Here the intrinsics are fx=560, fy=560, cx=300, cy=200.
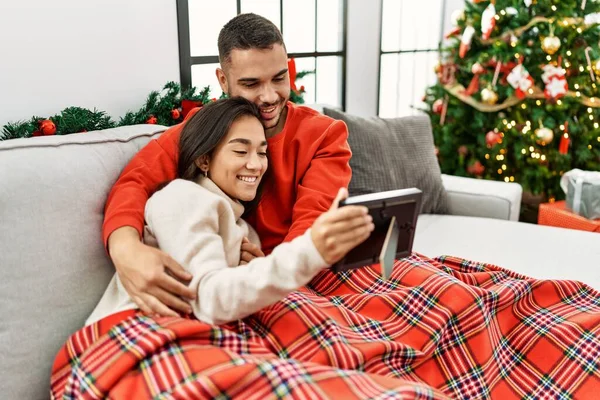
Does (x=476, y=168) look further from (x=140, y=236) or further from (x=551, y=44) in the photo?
(x=140, y=236)

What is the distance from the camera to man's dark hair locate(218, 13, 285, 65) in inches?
56.1

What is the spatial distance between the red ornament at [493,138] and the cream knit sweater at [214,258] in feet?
7.77

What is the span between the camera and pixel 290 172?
151cm

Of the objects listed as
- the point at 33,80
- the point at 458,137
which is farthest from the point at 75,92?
the point at 458,137

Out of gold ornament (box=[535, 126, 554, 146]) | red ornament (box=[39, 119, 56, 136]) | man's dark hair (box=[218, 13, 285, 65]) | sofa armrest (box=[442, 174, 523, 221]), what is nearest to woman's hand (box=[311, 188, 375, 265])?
man's dark hair (box=[218, 13, 285, 65])

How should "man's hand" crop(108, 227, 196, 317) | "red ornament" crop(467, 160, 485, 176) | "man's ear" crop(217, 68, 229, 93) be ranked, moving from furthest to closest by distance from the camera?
"red ornament" crop(467, 160, 485, 176) → "man's ear" crop(217, 68, 229, 93) → "man's hand" crop(108, 227, 196, 317)

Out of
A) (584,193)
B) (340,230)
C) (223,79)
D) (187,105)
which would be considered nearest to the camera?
(340,230)

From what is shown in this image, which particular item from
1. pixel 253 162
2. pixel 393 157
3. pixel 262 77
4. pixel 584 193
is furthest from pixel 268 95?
pixel 584 193

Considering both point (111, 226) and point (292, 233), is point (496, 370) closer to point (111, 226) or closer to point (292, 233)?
point (292, 233)

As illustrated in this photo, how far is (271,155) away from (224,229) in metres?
0.39

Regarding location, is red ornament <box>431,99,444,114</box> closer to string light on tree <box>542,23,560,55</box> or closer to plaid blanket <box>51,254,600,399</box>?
string light on tree <box>542,23,560,55</box>

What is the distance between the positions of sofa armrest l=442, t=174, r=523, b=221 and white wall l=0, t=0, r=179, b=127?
1.29 m

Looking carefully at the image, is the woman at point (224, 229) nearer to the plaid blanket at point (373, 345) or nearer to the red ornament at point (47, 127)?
the plaid blanket at point (373, 345)

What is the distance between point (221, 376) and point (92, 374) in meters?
0.24
